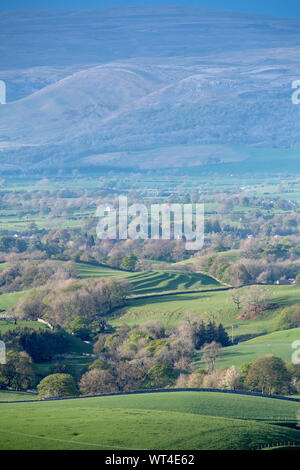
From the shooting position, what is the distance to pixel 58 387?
3009 centimetres

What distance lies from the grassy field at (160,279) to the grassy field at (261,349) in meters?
18.6

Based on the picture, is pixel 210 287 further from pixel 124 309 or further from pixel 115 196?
pixel 115 196

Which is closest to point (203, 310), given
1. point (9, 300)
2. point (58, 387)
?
point (9, 300)

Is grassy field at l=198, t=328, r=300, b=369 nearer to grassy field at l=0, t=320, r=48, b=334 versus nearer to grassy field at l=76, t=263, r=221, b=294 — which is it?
grassy field at l=0, t=320, r=48, b=334

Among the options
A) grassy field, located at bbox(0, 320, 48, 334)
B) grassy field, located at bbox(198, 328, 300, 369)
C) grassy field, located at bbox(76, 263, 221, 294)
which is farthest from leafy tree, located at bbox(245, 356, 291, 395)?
grassy field, located at bbox(76, 263, 221, 294)

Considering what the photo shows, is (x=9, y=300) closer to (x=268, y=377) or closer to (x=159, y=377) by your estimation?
(x=159, y=377)

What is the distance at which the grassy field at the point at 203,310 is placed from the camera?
48.7 m

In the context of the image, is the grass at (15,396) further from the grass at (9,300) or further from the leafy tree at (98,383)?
the grass at (9,300)

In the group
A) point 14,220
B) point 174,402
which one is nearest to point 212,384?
point 174,402

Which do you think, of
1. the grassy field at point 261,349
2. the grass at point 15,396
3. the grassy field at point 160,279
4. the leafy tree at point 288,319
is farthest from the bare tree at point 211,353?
the grassy field at point 160,279

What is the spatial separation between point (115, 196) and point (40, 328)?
111 m

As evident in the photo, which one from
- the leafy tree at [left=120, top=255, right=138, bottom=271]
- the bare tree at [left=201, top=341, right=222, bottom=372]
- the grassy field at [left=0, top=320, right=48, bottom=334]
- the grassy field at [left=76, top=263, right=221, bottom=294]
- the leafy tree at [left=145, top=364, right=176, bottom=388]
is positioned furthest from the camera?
the leafy tree at [left=120, top=255, right=138, bottom=271]

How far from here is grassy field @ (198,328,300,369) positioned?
120ft

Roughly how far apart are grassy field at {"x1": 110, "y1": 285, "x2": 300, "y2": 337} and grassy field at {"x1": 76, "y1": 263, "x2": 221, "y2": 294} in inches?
167
